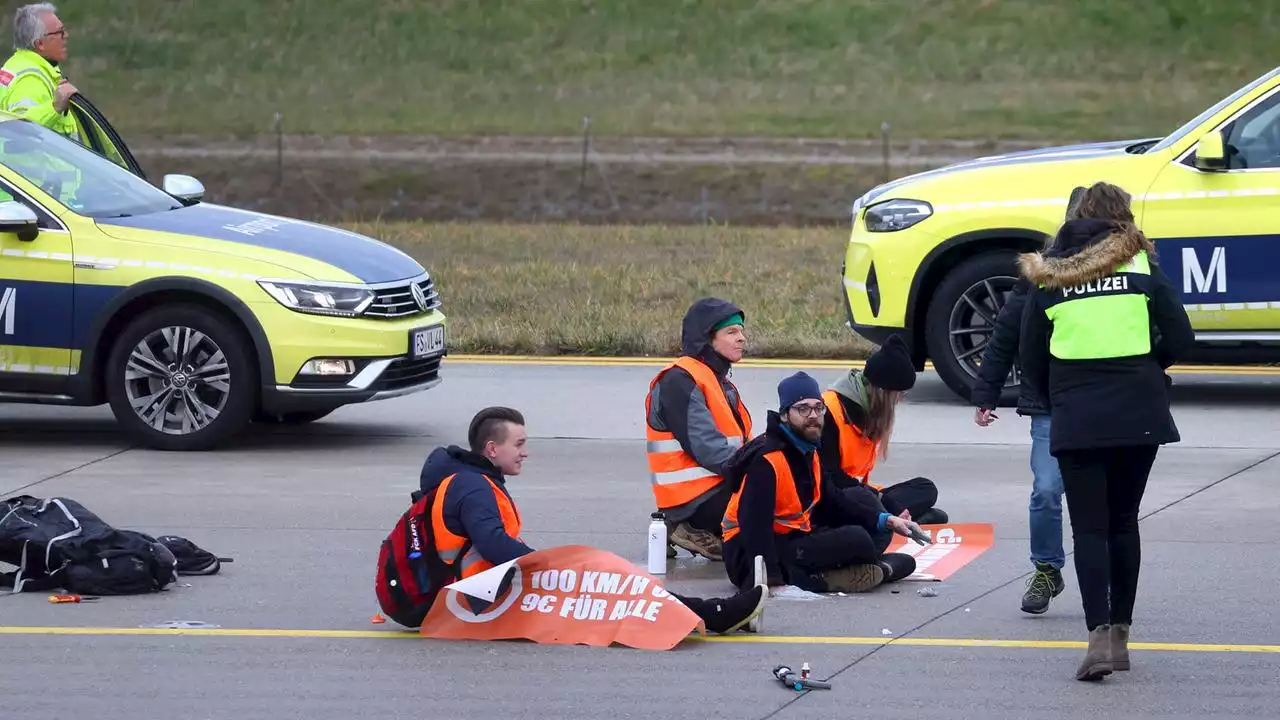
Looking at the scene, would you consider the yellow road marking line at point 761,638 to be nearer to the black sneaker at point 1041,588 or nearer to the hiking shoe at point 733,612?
the hiking shoe at point 733,612

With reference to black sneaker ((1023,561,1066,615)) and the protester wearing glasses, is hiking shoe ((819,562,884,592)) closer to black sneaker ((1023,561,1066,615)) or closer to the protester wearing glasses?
the protester wearing glasses

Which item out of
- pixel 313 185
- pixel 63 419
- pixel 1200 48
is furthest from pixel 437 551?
pixel 1200 48

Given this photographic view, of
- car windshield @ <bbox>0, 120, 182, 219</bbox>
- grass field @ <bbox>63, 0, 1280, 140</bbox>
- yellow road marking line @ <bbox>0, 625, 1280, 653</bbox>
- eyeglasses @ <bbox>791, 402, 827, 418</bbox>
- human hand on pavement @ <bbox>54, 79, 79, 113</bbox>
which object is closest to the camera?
yellow road marking line @ <bbox>0, 625, 1280, 653</bbox>

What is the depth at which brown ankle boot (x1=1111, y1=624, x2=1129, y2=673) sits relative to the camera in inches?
251

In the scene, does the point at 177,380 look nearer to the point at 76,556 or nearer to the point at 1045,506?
the point at 76,556

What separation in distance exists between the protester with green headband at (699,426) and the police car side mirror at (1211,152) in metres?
4.24

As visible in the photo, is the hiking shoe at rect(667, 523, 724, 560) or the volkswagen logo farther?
the volkswagen logo

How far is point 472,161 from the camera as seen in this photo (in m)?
30.2

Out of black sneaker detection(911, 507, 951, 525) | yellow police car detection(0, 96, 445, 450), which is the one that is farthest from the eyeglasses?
yellow police car detection(0, 96, 445, 450)

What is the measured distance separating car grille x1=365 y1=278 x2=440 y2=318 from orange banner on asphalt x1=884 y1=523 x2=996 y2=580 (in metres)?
3.22

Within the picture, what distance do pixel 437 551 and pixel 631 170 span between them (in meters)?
22.5

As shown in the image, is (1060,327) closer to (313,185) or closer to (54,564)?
(54,564)

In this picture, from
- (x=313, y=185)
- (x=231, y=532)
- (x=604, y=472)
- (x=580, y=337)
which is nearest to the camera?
(x=231, y=532)

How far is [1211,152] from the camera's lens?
1122 cm
